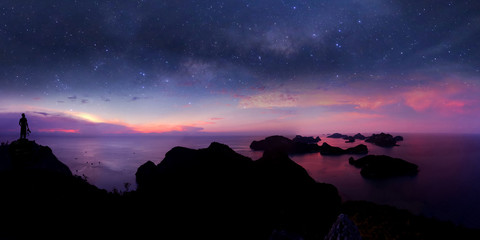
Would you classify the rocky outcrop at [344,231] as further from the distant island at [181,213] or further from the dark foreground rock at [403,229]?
the dark foreground rock at [403,229]

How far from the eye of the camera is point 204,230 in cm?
1291

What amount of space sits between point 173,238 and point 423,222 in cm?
1691

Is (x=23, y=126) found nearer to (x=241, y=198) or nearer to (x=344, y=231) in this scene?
(x=241, y=198)

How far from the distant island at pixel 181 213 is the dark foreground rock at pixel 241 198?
83 mm

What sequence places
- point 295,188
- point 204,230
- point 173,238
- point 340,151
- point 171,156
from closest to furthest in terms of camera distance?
point 173,238
point 204,230
point 295,188
point 171,156
point 340,151

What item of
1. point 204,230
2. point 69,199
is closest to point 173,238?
point 204,230

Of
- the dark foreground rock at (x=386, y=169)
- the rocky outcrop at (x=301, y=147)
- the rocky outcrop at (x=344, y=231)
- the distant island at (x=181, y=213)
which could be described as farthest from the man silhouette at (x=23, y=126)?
the rocky outcrop at (x=301, y=147)

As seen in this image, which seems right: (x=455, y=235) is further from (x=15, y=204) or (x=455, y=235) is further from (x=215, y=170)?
(x=15, y=204)

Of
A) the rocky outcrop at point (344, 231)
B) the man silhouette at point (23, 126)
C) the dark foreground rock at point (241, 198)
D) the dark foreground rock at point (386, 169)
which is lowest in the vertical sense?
the dark foreground rock at point (386, 169)

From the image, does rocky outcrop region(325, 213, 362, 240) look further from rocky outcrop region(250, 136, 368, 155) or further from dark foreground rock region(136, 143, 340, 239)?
rocky outcrop region(250, 136, 368, 155)

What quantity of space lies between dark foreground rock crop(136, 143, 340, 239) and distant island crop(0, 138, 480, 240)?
3.3 inches

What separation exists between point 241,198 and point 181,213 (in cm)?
662

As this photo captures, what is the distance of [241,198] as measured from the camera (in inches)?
776

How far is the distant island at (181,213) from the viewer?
9.52 m
